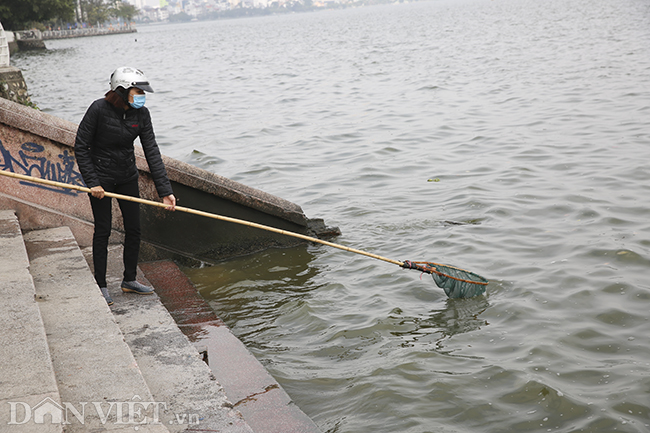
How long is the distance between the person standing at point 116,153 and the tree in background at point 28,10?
55.2 meters

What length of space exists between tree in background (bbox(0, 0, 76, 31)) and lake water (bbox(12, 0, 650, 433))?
44635mm

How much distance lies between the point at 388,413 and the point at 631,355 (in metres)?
2.22

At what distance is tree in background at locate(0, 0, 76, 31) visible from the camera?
5372 centimetres

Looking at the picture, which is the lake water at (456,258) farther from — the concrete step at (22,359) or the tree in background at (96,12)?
the tree in background at (96,12)

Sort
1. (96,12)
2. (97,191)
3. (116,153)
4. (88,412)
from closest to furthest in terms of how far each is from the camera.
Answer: (88,412) → (97,191) → (116,153) → (96,12)

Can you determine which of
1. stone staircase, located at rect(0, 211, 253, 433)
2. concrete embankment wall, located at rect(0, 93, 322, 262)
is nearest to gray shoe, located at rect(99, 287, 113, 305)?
stone staircase, located at rect(0, 211, 253, 433)

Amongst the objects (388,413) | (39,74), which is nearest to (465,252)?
(388,413)

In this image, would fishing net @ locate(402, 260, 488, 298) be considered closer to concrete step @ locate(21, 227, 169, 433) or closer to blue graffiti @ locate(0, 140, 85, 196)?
concrete step @ locate(21, 227, 169, 433)

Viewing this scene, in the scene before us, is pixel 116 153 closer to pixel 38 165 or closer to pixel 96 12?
pixel 38 165

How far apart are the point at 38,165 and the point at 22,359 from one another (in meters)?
3.33

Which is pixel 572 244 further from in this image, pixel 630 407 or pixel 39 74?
pixel 39 74

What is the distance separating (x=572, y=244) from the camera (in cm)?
736

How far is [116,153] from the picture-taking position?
4816 mm

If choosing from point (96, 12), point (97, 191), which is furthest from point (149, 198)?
point (96, 12)
